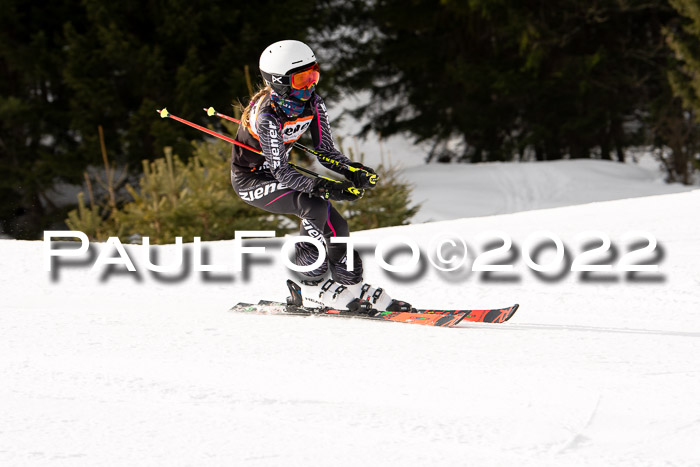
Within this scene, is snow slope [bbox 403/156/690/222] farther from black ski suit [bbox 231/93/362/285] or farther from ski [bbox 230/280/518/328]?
black ski suit [bbox 231/93/362/285]

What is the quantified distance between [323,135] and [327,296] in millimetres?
1022

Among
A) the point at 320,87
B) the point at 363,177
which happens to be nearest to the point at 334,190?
the point at 363,177

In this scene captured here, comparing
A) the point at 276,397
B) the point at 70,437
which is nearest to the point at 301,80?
the point at 276,397

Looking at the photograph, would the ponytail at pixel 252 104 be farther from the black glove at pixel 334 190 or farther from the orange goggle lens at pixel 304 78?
the black glove at pixel 334 190

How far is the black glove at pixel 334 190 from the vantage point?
16.3 ft

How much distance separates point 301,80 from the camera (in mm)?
4961

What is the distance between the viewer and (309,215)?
203 inches

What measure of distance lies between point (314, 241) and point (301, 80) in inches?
39.3

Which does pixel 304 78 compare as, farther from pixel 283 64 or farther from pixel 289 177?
pixel 289 177

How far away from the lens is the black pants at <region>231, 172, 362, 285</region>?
516 centimetres

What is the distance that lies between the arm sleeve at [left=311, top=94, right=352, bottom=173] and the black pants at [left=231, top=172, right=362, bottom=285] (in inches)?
12.3

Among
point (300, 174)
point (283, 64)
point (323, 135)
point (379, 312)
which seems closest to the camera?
point (283, 64)

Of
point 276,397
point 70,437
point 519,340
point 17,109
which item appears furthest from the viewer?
point 17,109

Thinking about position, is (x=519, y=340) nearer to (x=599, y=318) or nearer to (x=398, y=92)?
(x=599, y=318)
